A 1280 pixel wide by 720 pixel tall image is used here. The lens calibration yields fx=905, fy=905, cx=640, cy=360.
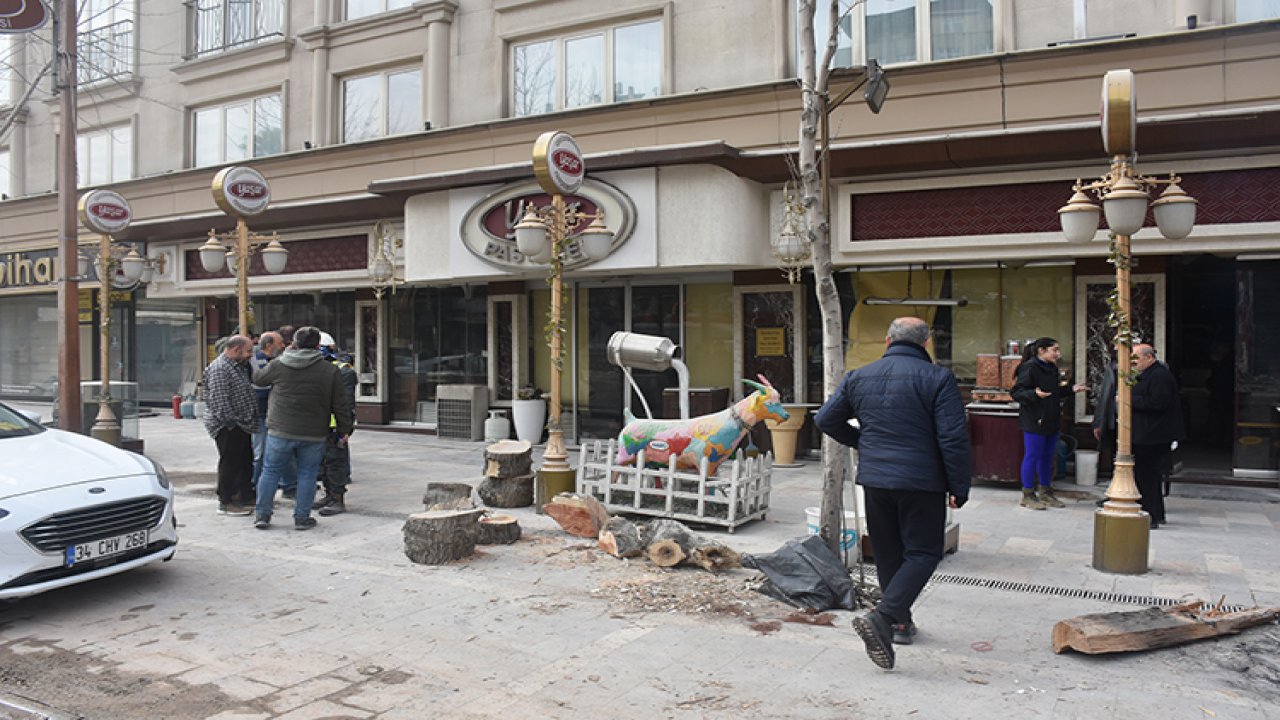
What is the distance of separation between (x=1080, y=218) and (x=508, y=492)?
5.99 metres

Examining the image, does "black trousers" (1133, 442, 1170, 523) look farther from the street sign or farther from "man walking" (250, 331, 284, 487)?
the street sign

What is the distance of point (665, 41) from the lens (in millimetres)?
13086

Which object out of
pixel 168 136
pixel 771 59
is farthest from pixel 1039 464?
pixel 168 136

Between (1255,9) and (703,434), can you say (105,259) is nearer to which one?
(703,434)

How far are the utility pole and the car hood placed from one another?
4260mm

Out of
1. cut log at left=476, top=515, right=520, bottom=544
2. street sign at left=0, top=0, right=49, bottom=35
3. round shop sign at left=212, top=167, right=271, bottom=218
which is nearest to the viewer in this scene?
cut log at left=476, top=515, right=520, bottom=544

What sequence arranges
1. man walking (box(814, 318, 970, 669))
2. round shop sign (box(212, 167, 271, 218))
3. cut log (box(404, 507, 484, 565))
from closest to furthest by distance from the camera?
1. man walking (box(814, 318, 970, 669))
2. cut log (box(404, 507, 484, 565))
3. round shop sign (box(212, 167, 271, 218))

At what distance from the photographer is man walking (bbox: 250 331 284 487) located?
939cm

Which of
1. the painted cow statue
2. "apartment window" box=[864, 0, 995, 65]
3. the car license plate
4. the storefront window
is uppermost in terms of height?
"apartment window" box=[864, 0, 995, 65]

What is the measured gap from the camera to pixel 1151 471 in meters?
8.45

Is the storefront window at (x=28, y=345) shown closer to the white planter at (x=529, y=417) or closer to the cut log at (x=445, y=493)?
the white planter at (x=529, y=417)

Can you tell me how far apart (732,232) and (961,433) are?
7.45 metres

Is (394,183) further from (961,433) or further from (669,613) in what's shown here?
(961,433)

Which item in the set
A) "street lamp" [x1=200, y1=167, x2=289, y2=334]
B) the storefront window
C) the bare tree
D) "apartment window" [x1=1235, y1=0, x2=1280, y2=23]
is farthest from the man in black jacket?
the storefront window
